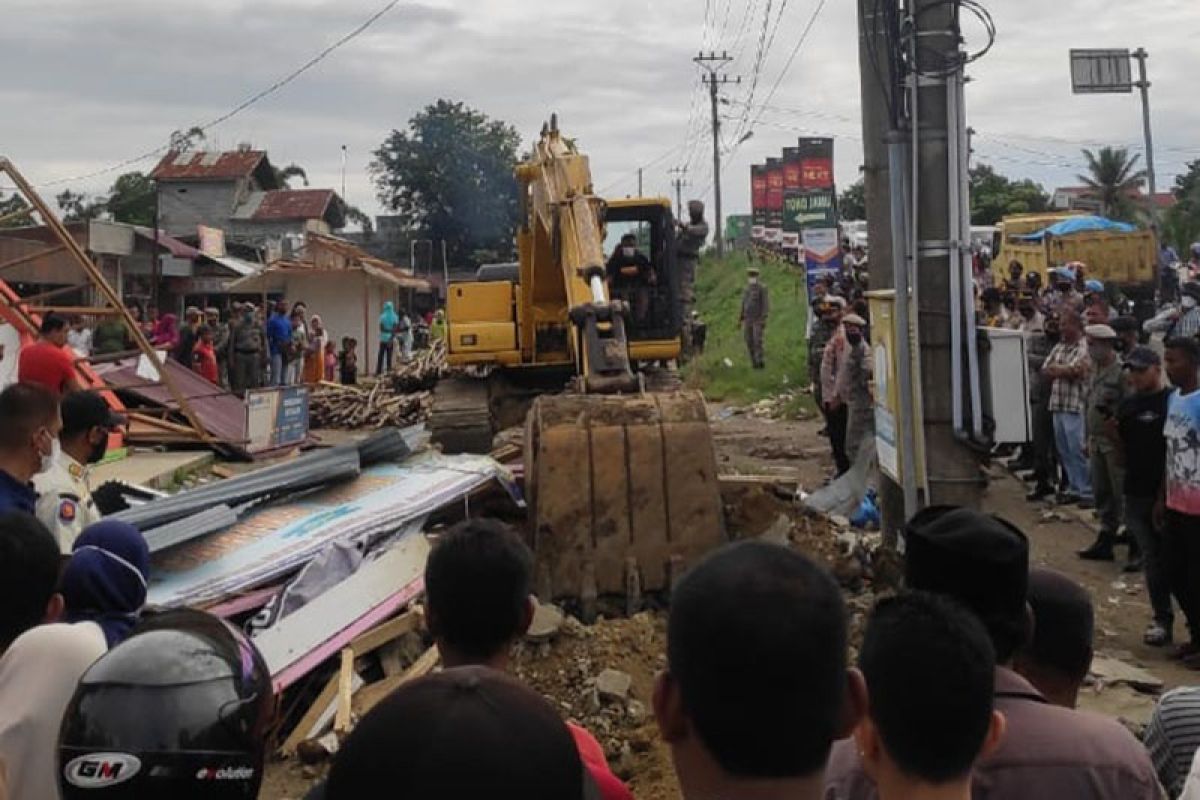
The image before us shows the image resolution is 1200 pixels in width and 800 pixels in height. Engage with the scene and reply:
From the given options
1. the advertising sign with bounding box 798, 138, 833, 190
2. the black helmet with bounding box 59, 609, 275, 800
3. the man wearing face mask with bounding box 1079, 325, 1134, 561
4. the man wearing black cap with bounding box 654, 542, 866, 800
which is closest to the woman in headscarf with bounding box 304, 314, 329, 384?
the advertising sign with bounding box 798, 138, 833, 190

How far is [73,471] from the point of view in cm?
506

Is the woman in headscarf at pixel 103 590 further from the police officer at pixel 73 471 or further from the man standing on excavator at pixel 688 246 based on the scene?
the man standing on excavator at pixel 688 246

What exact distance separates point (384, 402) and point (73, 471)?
52.9 ft

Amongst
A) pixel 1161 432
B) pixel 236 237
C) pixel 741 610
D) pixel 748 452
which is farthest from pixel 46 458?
pixel 236 237

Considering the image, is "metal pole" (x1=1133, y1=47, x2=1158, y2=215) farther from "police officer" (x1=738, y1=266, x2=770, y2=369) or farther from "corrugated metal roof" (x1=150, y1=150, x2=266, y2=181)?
"corrugated metal roof" (x1=150, y1=150, x2=266, y2=181)

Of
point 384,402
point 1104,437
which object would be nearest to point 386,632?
point 1104,437

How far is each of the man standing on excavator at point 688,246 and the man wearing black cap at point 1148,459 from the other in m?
6.56

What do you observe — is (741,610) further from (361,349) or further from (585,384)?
(361,349)

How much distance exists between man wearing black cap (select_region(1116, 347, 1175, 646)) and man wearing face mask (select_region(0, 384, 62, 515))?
5934mm

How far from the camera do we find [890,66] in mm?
6398

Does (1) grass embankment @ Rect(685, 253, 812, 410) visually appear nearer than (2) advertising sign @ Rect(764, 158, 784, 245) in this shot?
Yes

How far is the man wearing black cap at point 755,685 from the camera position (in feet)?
5.67

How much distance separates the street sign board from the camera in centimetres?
3303

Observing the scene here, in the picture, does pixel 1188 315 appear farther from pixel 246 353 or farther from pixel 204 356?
pixel 246 353
